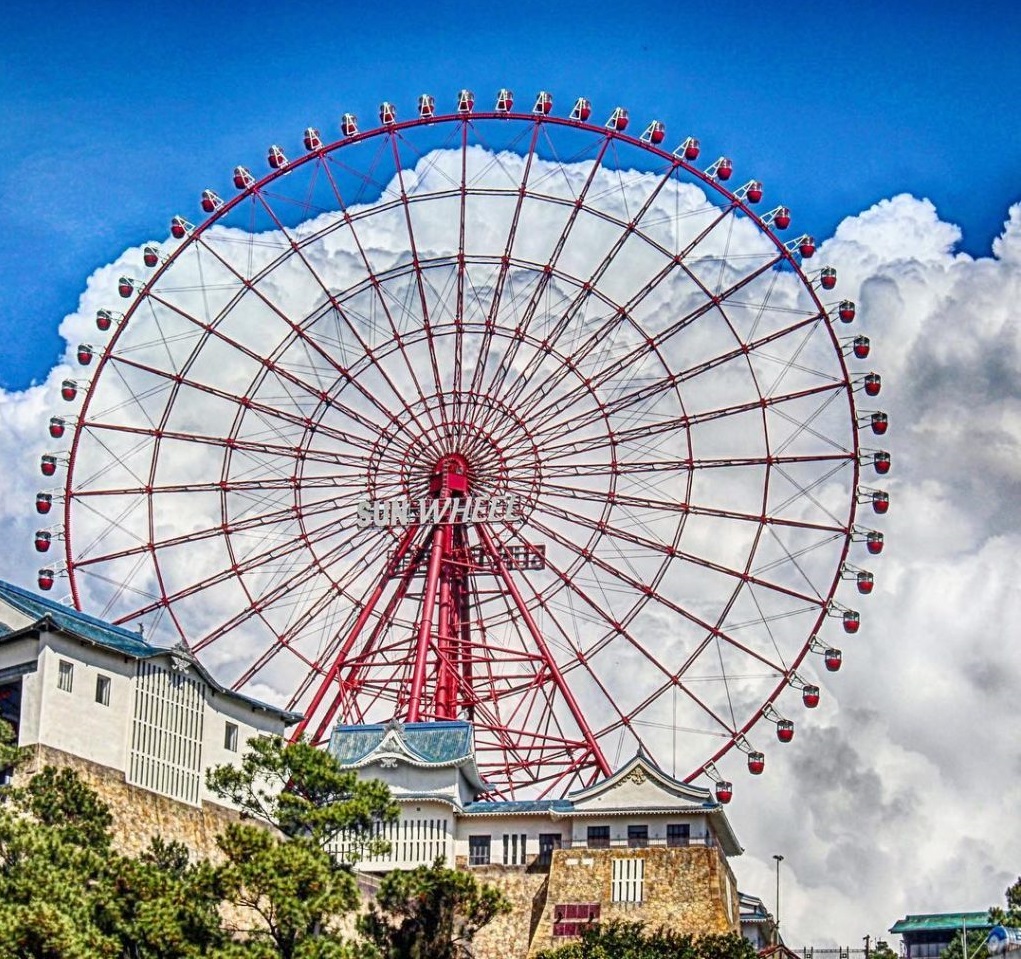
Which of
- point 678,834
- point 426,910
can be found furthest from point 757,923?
point 426,910

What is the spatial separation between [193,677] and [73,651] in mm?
6097

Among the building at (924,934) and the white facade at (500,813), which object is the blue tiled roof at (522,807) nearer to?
the white facade at (500,813)

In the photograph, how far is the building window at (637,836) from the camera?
79938 millimetres

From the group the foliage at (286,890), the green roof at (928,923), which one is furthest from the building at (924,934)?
the foliage at (286,890)

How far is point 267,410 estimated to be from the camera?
9000 cm

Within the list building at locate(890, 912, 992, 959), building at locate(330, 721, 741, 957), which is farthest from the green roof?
building at locate(330, 721, 741, 957)

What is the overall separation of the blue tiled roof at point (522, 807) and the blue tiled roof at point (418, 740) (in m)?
2.03

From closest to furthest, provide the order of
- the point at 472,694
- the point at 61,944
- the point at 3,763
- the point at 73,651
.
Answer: the point at 61,944, the point at 3,763, the point at 73,651, the point at 472,694

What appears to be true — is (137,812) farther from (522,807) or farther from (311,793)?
(522,807)

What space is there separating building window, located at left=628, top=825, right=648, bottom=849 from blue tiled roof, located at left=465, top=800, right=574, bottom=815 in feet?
7.97

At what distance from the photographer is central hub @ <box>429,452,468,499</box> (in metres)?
89.9

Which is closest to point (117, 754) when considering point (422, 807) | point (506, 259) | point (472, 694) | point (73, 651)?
point (73, 651)

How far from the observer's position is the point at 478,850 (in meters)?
82.1

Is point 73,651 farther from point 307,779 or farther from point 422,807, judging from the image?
point 422,807
